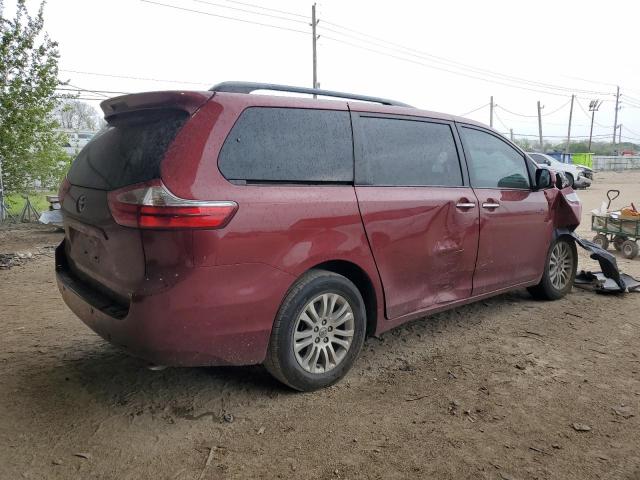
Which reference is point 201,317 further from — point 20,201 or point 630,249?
point 20,201

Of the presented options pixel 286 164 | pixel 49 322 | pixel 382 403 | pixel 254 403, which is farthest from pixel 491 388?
pixel 49 322

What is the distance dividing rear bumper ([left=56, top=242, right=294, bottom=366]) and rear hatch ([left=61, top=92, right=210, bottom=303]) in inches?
5.8

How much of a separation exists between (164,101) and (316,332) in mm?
1566

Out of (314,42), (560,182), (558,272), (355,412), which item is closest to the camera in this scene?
(355,412)

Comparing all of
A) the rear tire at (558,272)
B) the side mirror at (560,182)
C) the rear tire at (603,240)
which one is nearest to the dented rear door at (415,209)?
the rear tire at (558,272)

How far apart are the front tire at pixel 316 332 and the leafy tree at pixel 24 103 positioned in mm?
9915

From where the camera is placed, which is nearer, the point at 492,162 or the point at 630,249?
the point at 492,162

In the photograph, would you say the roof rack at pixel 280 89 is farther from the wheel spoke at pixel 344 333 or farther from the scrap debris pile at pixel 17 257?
the scrap debris pile at pixel 17 257

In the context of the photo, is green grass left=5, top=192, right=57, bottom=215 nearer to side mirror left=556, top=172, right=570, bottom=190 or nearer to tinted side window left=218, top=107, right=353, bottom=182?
tinted side window left=218, top=107, right=353, bottom=182

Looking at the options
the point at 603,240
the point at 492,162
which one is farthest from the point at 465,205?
the point at 603,240

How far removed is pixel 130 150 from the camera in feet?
8.68

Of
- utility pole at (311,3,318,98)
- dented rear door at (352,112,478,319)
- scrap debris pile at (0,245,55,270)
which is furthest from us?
utility pole at (311,3,318,98)

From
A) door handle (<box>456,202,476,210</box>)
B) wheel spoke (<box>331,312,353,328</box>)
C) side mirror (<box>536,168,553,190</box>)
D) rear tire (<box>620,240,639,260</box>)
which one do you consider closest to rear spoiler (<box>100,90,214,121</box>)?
wheel spoke (<box>331,312,353,328</box>)

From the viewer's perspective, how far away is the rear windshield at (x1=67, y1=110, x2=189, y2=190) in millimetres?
A: 2482
